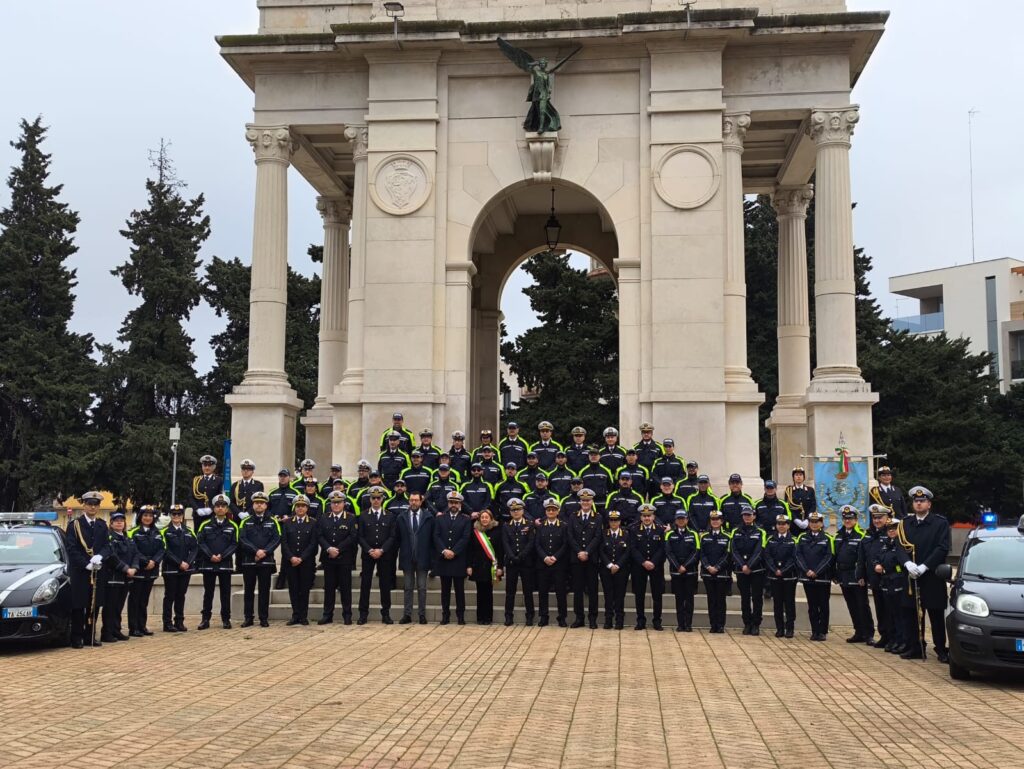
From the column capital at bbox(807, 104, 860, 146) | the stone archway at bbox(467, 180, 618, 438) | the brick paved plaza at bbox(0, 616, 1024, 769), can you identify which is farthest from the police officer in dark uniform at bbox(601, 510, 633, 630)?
the stone archway at bbox(467, 180, 618, 438)

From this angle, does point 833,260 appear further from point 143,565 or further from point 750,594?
point 143,565

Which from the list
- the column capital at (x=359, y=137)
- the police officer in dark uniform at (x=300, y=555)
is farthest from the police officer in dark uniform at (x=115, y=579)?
the column capital at (x=359, y=137)

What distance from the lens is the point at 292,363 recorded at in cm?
4906

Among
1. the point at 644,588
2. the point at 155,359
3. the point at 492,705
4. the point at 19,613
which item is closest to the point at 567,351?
the point at 155,359

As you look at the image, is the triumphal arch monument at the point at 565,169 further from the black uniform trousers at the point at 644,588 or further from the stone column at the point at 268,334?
the black uniform trousers at the point at 644,588

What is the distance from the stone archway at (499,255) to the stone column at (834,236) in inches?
268

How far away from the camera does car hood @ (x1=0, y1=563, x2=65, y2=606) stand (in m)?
13.0

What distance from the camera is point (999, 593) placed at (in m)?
11.3

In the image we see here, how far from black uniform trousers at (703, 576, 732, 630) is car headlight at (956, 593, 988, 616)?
4.01 m

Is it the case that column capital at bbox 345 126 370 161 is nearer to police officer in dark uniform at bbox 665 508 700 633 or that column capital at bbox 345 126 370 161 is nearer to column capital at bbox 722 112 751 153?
column capital at bbox 722 112 751 153

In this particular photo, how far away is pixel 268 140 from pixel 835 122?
11022 millimetres

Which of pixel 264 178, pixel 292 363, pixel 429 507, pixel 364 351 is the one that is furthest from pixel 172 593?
pixel 292 363

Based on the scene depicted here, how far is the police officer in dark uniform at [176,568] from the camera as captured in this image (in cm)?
1542

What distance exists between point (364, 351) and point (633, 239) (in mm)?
5574
